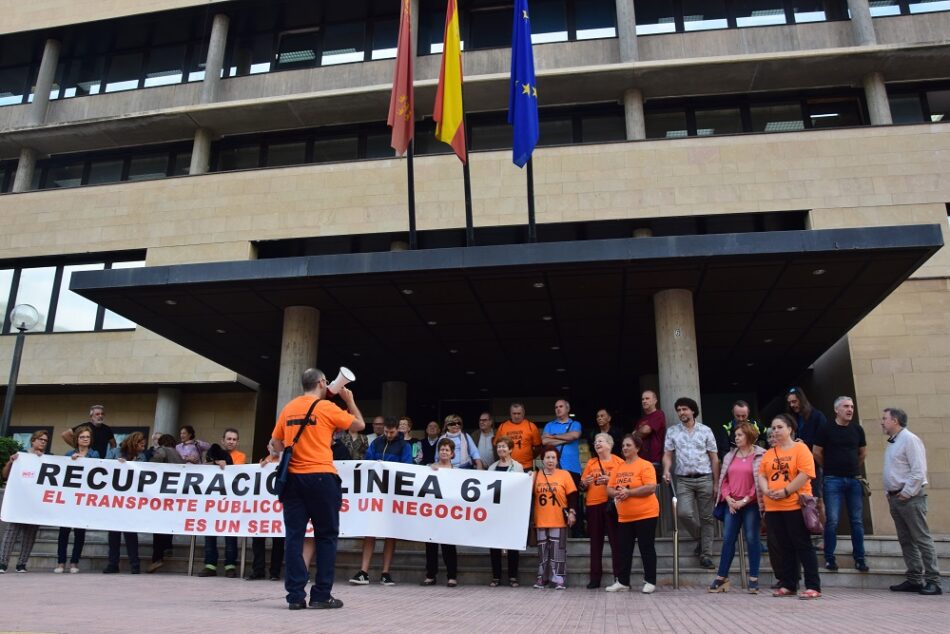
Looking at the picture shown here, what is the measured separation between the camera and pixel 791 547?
7707 millimetres

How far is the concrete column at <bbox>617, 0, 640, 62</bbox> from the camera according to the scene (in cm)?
2017

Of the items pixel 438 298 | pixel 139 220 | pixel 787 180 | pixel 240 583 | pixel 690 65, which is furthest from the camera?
pixel 139 220

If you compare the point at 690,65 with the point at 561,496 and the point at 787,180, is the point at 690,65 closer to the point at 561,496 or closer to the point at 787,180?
the point at 787,180

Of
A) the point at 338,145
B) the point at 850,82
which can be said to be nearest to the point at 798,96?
the point at 850,82

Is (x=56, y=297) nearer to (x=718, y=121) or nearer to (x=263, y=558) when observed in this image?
(x=263, y=558)

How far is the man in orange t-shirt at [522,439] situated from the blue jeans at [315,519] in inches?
186

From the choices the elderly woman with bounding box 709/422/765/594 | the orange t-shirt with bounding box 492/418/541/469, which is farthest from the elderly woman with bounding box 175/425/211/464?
the elderly woman with bounding box 709/422/765/594

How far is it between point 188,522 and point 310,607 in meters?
4.99

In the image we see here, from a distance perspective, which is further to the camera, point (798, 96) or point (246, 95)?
point (246, 95)

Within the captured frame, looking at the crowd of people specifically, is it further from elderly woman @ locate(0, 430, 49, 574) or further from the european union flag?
the european union flag

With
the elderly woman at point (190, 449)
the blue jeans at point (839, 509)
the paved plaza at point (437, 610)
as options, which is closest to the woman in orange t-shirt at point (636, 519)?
the paved plaza at point (437, 610)

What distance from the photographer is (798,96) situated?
2041cm

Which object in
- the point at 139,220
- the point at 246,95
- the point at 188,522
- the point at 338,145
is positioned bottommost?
the point at 188,522

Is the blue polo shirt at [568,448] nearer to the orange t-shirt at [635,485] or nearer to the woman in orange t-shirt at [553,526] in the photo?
the woman in orange t-shirt at [553,526]
